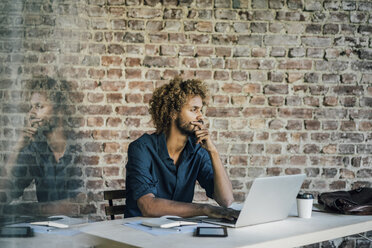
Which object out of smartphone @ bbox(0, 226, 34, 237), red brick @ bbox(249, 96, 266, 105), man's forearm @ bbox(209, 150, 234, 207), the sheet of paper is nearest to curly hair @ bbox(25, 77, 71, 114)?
smartphone @ bbox(0, 226, 34, 237)

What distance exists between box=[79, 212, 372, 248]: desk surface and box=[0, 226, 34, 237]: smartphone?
744mm

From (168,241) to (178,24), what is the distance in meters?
2.11

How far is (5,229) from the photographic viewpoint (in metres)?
0.40

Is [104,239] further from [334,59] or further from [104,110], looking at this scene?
[334,59]

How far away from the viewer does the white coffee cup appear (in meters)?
1.83

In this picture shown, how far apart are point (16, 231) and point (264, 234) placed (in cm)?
119

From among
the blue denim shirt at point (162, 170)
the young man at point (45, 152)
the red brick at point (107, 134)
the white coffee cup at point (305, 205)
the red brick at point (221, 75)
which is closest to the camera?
the young man at point (45, 152)

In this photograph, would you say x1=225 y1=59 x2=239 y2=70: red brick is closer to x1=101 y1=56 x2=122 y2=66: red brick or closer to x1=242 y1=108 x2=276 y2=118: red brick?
x1=242 y1=108 x2=276 y2=118: red brick

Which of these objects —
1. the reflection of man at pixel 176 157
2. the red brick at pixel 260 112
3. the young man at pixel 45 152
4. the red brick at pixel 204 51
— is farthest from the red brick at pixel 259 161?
the young man at pixel 45 152

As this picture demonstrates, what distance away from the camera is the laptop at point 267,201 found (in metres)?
1.54

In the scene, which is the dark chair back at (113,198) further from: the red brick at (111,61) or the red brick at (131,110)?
the red brick at (111,61)

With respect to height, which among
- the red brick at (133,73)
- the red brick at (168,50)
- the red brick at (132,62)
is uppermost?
the red brick at (168,50)

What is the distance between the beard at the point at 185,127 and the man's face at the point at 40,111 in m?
2.00

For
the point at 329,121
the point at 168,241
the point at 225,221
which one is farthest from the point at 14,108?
the point at 329,121
